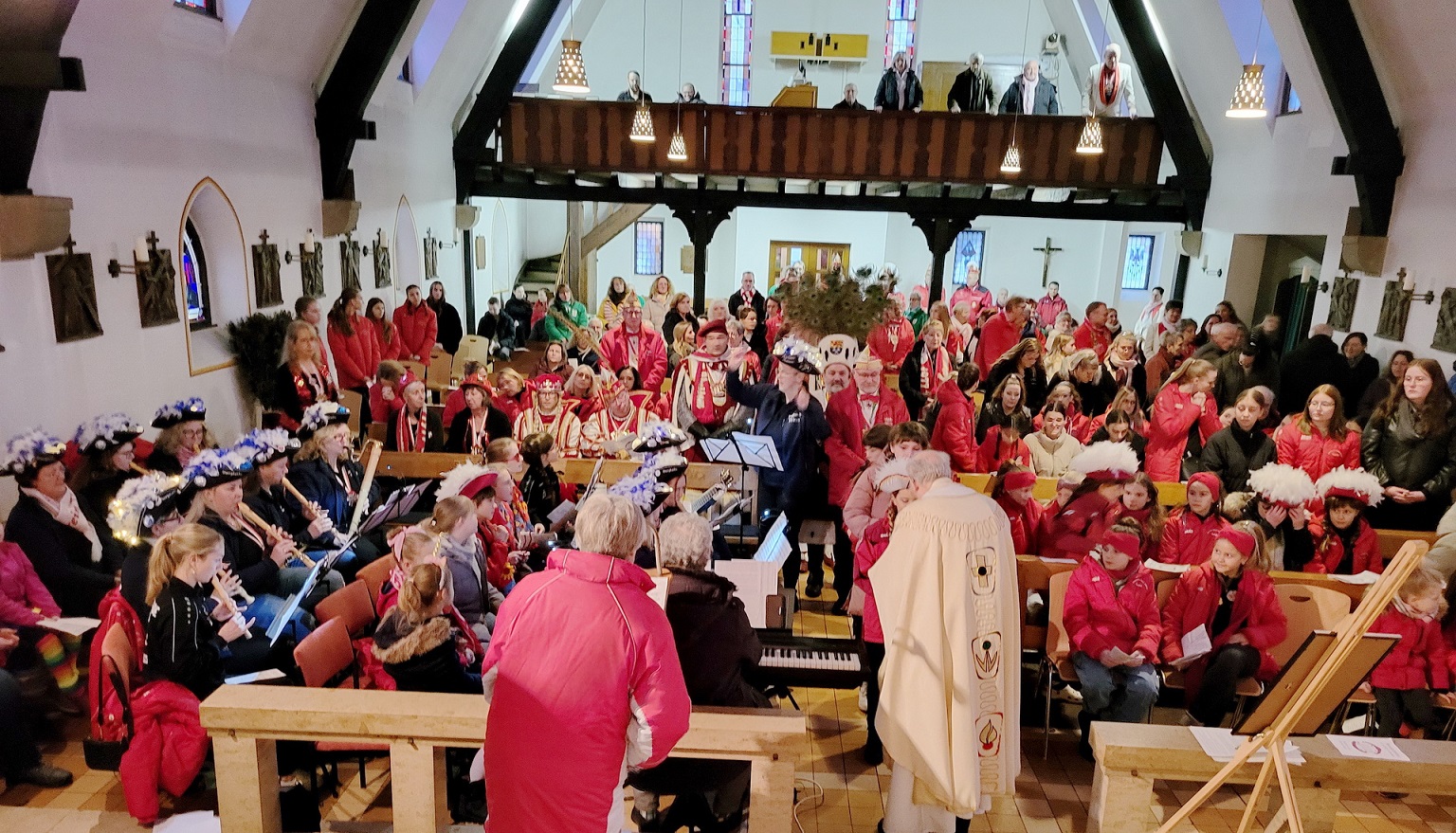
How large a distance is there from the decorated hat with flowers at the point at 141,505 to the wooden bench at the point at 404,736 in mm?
A: 1951

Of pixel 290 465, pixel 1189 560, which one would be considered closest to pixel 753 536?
pixel 1189 560

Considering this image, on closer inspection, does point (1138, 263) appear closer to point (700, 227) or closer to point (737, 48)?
point (737, 48)

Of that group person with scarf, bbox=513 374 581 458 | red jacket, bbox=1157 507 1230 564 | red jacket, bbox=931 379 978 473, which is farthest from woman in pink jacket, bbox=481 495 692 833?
red jacket, bbox=931 379 978 473

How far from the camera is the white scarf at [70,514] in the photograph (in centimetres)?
491

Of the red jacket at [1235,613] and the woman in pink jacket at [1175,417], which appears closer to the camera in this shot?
the red jacket at [1235,613]

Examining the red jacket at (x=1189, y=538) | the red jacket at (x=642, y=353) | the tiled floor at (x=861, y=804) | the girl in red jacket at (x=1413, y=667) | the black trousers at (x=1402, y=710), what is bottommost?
the tiled floor at (x=861, y=804)

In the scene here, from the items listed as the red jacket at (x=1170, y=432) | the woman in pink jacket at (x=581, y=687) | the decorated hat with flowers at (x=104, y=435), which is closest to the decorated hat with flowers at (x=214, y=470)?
the decorated hat with flowers at (x=104, y=435)

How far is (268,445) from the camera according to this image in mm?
5422

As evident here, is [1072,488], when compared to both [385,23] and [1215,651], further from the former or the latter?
[385,23]

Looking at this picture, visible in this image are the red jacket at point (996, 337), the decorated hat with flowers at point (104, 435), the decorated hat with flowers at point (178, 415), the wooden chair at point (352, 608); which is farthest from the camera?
the red jacket at point (996, 337)

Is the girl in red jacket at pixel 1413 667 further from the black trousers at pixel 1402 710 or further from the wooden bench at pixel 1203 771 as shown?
the wooden bench at pixel 1203 771

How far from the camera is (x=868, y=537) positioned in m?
4.81

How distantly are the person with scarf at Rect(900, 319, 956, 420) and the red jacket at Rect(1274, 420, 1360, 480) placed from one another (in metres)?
3.37

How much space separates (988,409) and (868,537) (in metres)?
2.76
